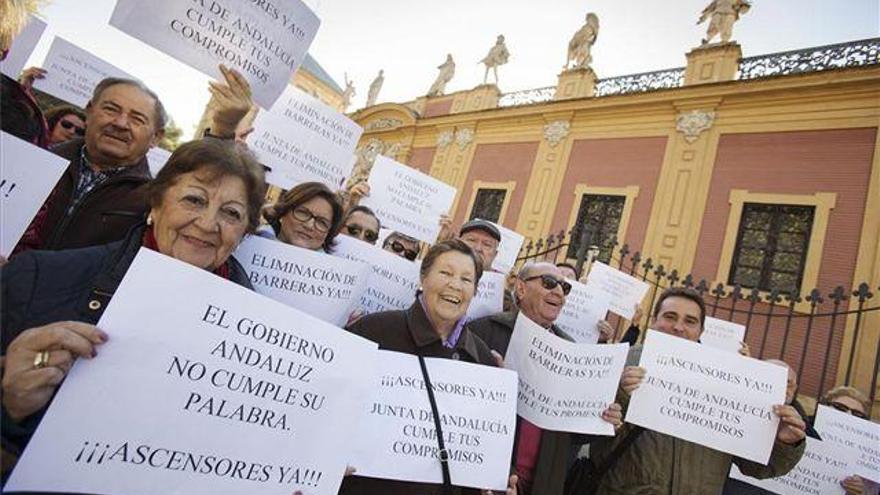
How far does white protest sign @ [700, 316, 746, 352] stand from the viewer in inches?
185

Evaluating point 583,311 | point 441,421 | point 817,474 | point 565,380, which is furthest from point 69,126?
point 817,474

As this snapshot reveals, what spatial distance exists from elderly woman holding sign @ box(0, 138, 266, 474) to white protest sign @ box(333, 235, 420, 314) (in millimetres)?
1221

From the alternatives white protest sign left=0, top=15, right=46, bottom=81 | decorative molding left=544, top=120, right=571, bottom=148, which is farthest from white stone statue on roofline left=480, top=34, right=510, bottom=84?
white protest sign left=0, top=15, right=46, bottom=81

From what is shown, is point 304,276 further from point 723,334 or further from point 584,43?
point 584,43

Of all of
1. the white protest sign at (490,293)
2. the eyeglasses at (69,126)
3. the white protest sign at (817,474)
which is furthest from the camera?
the white protest sign at (490,293)

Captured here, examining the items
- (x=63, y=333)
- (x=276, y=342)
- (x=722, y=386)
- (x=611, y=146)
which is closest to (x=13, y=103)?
(x=63, y=333)

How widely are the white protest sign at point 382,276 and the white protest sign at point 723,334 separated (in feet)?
10.8

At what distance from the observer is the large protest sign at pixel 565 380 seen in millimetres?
2240

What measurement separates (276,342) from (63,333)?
0.53m

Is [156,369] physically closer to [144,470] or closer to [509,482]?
[144,470]

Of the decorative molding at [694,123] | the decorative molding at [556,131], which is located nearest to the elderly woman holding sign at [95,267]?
the decorative molding at [694,123]

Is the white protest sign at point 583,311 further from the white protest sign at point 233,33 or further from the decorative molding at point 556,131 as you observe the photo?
the decorative molding at point 556,131

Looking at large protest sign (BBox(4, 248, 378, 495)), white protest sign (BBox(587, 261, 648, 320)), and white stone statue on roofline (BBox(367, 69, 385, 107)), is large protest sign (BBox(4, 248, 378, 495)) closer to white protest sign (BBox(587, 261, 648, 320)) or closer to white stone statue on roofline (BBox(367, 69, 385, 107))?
white protest sign (BBox(587, 261, 648, 320))

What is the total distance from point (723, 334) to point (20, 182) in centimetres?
551
